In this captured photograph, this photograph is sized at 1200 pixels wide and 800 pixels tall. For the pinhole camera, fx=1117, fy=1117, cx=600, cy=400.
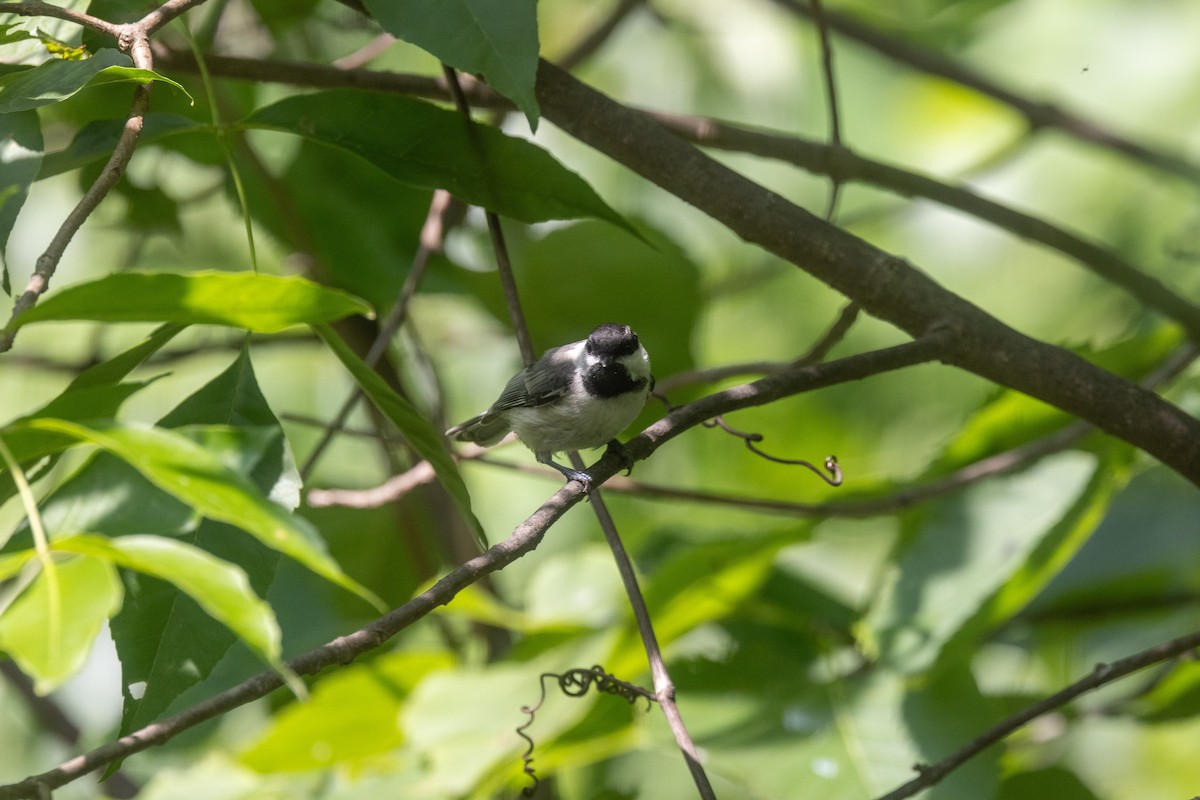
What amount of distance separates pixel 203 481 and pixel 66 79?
26.5 inches

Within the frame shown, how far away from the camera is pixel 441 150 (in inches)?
70.2

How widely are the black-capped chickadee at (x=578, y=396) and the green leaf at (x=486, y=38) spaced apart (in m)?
0.88

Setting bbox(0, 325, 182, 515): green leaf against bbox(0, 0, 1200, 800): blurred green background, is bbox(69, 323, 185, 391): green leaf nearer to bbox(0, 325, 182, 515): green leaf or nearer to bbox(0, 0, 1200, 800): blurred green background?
bbox(0, 325, 182, 515): green leaf

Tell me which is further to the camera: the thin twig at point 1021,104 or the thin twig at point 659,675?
the thin twig at point 1021,104

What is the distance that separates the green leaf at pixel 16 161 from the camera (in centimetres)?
140

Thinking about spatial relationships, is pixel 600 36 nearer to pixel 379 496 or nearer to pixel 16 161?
pixel 379 496

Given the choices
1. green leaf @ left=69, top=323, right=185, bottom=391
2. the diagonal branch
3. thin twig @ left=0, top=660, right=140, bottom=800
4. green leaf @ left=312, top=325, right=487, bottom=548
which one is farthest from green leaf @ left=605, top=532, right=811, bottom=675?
thin twig @ left=0, top=660, right=140, bottom=800

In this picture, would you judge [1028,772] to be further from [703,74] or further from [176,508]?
[703,74]

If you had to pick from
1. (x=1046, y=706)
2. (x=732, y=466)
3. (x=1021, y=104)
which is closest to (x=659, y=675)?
(x=1046, y=706)

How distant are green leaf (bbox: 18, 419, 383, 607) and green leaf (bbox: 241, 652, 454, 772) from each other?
1584 millimetres

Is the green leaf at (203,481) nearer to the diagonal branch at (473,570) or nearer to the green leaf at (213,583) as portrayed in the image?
the green leaf at (213,583)

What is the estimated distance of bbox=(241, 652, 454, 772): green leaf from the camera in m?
2.46

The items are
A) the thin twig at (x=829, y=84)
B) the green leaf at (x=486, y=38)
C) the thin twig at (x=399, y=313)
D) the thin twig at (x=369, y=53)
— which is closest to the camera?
the green leaf at (x=486, y=38)

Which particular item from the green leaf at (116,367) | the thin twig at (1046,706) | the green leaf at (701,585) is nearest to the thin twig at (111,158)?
the green leaf at (116,367)
